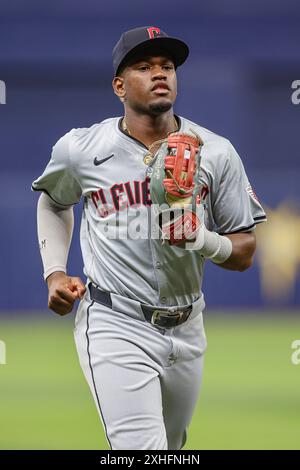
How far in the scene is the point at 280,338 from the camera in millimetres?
9914

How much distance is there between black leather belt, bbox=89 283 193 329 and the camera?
13.4 ft

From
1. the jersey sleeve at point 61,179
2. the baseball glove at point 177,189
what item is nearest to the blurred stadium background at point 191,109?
the jersey sleeve at point 61,179

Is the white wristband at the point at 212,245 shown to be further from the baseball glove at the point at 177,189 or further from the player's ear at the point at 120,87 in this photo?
the player's ear at the point at 120,87

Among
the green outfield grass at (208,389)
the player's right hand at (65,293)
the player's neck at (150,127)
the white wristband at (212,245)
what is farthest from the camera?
the green outfield grass at (208,389)

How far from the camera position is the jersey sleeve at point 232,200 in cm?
417

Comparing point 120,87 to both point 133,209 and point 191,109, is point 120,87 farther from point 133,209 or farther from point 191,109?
point 191,109

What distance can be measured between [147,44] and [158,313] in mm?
1095

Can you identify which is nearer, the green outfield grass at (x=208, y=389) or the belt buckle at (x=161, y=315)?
the belt buckle at (x=161, y=315)

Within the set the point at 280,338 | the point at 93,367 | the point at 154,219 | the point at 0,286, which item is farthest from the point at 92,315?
the point at 0,286

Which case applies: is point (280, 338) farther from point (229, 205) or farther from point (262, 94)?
point (229, 205)

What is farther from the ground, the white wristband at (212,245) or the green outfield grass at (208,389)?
the white wristband at (212,245)

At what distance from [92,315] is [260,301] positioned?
771 centimetres

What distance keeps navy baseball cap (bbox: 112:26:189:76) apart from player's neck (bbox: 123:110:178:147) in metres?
0.24

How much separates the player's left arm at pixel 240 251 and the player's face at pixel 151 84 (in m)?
0.61
